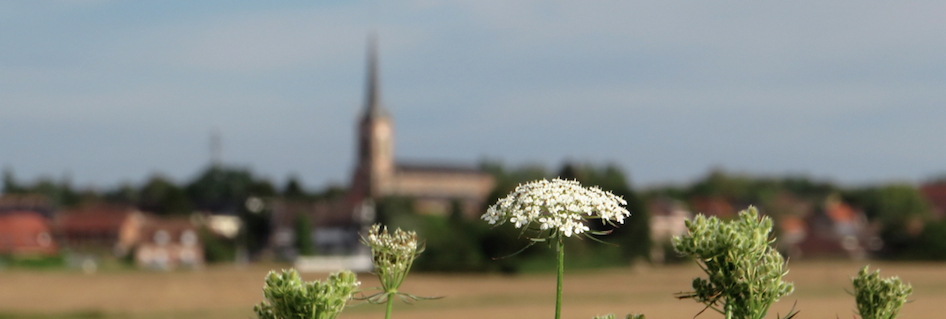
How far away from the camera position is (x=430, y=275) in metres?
75.9

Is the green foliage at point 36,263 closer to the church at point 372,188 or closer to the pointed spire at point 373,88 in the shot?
the church at point 372,188

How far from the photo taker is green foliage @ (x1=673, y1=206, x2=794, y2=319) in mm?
2969

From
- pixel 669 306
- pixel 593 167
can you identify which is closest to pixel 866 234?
pixel 593 167

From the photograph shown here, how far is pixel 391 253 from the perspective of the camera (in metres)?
3.28

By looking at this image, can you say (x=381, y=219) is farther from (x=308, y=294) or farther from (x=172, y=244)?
(x=308, y=294)

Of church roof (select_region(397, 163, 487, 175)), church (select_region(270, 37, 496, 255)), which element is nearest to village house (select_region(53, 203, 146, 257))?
church (select_region(270, 37, 496, 255))

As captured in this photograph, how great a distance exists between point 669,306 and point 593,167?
141353 millimetres

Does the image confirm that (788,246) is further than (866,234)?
No

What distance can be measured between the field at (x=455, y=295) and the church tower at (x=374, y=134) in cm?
8423

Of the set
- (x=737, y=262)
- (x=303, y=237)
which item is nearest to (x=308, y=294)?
(x=737, y=262)

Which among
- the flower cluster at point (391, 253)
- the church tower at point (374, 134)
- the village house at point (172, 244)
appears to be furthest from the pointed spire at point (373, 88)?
the flower cluster at point (391, 253)

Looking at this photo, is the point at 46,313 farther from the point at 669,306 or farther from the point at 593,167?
the point at 593,167

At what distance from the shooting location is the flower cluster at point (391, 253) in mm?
A: 3242

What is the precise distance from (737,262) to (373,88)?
532 feet
